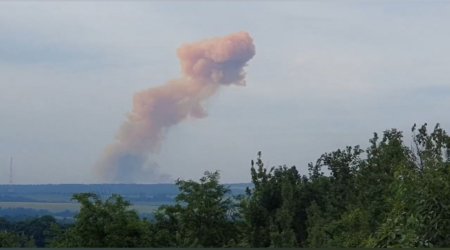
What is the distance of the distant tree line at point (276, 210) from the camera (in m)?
14.2

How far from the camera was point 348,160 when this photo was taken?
19719 mm

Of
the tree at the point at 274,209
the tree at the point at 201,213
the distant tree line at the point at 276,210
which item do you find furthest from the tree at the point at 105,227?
the tree at the point at 274,209

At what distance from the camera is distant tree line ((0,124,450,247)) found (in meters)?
14.2

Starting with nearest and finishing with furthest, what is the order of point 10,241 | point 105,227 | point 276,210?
point 105,227 < point 276,210 < point 10,241

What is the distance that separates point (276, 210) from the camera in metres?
19.7

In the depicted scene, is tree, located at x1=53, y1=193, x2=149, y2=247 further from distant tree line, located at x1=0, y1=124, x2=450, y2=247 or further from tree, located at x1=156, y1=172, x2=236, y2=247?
tree, located at x1=156, y1=172, x2=236, y2=247

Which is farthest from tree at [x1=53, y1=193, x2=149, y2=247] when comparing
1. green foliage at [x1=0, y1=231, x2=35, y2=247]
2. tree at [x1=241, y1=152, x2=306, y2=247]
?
green foliage at [x1=0, y1=231, x2=35, y2=247]

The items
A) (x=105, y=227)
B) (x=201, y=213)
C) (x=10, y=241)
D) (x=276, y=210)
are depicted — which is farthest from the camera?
(x=10, y=241)

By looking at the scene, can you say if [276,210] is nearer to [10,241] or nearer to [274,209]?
[274,209]

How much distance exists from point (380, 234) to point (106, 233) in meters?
9.09

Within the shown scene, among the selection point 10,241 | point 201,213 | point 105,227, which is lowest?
point 10,241

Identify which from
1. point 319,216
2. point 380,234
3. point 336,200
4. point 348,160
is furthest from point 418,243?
point 348,160

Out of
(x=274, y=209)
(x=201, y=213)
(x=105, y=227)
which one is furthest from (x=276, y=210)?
(x=105, y=227)

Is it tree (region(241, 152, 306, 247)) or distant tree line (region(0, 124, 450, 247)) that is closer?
distant tree line (region(0, 124, 450, 247))
